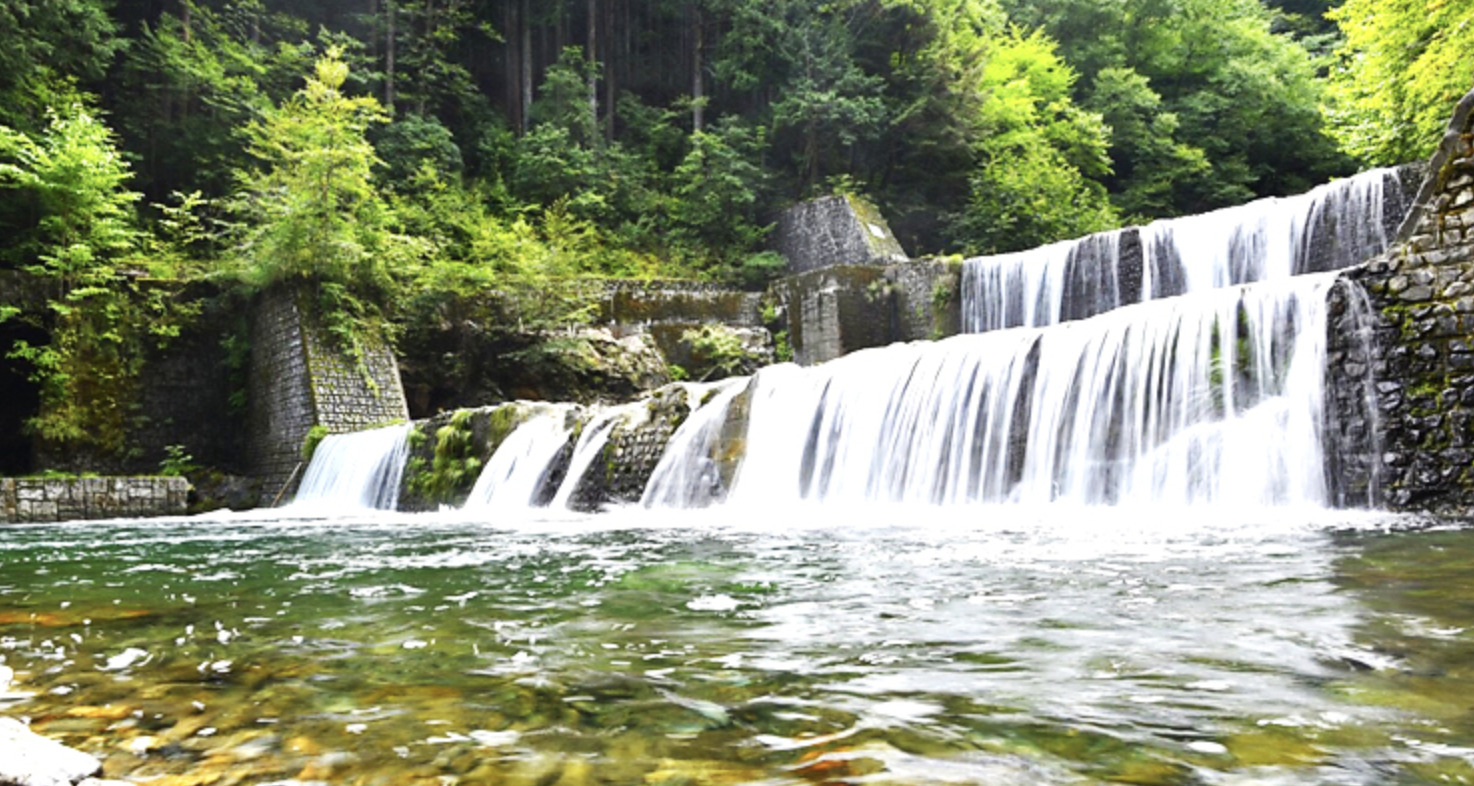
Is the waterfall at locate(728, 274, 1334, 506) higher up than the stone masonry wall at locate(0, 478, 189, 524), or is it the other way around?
the waterfall at locate(728, 274, 1334, 506)

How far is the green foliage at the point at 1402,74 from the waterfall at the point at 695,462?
10225 millimetres

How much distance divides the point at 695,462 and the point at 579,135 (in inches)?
736

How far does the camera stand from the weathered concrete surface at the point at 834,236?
20016mm

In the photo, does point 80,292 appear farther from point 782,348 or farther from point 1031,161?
point 1031,161

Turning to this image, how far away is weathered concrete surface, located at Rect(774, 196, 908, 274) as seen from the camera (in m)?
20.0

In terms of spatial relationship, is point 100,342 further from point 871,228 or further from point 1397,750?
point 1397,750

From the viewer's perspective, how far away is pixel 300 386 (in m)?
15.8

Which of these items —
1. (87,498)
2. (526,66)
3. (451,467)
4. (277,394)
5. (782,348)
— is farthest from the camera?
(526,66)

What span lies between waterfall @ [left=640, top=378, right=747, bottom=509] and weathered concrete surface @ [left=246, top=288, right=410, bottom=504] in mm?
7871

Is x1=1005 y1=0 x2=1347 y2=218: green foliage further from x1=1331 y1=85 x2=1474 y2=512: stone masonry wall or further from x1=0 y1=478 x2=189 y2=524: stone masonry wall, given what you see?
x1=0 y1=478 x2=189 y2=524: stone masonry wall

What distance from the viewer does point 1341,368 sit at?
6219 millimetres

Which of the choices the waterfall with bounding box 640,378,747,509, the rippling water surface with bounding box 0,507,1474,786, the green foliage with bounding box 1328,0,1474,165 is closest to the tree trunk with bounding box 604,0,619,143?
the green foliage with bounding box 1328,0,1474,165

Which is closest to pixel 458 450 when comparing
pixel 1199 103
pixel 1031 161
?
pixel 1031 161

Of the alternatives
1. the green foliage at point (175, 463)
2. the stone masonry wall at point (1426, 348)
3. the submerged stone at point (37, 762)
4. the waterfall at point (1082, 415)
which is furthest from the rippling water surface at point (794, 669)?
the green foliage at point (175, 463)
